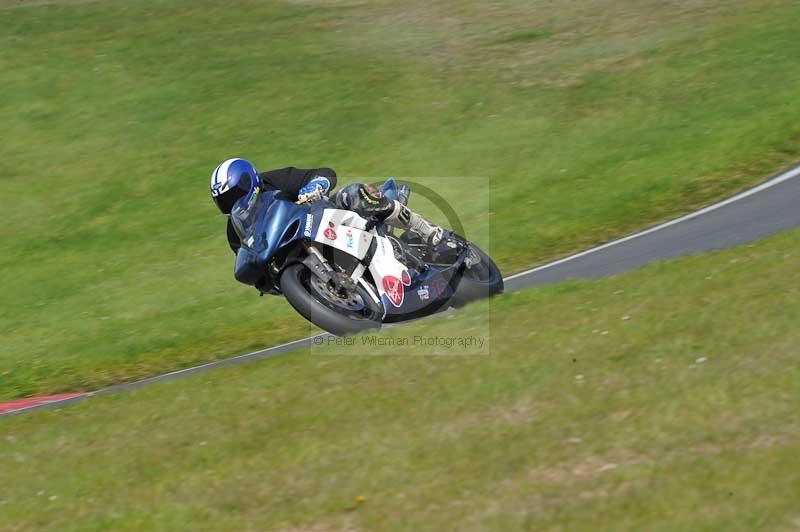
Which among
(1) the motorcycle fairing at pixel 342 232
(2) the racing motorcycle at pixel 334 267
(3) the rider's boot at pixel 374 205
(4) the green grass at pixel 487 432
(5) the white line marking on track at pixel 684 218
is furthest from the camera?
(5) the white line marking on track at pixel 684 218

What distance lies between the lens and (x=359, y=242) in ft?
32.1

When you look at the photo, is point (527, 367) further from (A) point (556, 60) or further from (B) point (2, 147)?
(B) point (2, 147)

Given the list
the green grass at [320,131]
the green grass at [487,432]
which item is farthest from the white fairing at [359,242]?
the green grass at [320,131]

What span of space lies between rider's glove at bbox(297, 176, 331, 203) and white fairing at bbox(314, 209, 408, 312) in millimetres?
258

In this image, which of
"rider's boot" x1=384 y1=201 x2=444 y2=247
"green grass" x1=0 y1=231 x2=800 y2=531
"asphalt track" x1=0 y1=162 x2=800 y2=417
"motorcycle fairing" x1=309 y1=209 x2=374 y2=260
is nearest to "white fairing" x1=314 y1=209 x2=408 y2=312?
"motorcycle fairing" x1=309 y1=209 x2=374 y2=260

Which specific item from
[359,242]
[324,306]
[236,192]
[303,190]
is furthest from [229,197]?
[324,306]

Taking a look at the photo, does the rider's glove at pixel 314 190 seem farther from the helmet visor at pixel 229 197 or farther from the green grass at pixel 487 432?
the green grass at pixel 487 432

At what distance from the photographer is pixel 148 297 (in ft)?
49.7

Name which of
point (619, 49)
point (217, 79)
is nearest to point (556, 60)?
point (619, 49)

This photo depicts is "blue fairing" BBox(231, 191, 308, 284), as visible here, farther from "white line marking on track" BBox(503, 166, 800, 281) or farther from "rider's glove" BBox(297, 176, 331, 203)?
"white line marking on track" BBox(503, 166, 800, 281)

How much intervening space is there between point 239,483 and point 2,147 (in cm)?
1711

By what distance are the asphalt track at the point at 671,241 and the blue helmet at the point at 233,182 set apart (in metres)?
2.22

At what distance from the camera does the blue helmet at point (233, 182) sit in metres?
9.85

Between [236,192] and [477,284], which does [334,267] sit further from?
[477,284]
